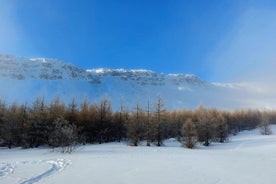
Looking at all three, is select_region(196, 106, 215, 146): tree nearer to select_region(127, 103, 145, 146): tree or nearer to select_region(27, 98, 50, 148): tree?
select_region(127, 103, 145, 146): tree

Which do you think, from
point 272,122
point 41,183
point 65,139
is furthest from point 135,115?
point 272,122

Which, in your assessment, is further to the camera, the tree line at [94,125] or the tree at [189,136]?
the tree line at [94,125]

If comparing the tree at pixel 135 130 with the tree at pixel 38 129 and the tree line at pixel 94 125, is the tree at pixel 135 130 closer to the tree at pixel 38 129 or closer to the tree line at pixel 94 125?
the tree line at pixel 94 125

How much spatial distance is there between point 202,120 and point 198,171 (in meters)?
41.5

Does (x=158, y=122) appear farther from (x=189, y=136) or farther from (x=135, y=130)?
(x=189, y=136)

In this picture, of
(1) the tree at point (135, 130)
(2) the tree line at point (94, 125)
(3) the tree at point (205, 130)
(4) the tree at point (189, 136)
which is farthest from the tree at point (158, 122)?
(3) the tree at point (205, 130)

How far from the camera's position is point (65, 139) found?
1383 inches

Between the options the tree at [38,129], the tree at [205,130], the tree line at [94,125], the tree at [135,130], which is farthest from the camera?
the tree at [205,130]

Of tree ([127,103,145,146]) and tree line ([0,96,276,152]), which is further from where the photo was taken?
tree ([127,103,145,146])

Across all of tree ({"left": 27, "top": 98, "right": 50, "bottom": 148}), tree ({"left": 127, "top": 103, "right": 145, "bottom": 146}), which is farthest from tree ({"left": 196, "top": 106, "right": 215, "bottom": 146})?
tree ({"left": 27, "top": 98, "right": 50, "bottom": 148})

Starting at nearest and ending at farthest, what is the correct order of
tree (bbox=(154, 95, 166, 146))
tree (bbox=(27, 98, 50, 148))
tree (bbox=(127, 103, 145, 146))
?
tree (bbox=(27, 98, 50, 148))
tree (bbox=(127, 103, 145, 146))
tree (bbox=(154, 95, 166, 146))

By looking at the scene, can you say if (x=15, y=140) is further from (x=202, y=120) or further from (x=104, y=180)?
(x=104, y=180)

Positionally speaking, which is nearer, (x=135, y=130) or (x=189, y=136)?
(x=189, y=136)

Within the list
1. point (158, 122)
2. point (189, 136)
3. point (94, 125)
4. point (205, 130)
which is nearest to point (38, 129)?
point (94, 125)
